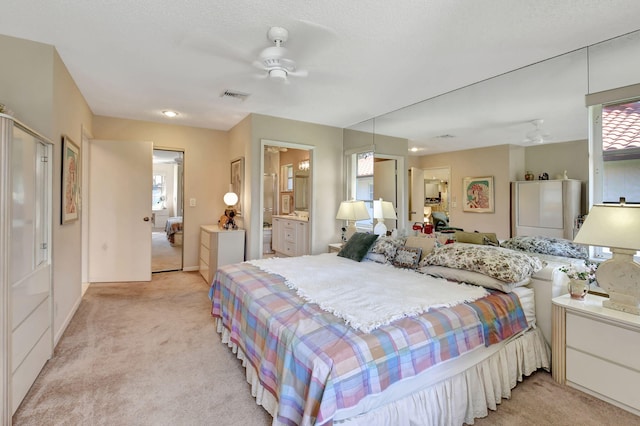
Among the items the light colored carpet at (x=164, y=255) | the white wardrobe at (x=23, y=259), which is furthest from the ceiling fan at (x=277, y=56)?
the light colored carpet at (x=164, y=255)

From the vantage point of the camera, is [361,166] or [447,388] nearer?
[447,388]

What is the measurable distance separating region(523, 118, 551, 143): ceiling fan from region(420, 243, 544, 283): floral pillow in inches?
40.0

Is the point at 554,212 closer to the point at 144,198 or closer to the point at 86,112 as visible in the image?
the point at 144,198

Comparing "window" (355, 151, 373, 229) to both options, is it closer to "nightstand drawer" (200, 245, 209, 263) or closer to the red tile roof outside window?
"nightstand drawer" (200, 245, 209, 263)

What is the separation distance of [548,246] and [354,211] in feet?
7.38

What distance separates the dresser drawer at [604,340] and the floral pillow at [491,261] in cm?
38

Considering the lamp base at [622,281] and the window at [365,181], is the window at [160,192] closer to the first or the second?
the window at [365,181]

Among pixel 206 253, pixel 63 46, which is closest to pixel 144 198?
pixel 206 253

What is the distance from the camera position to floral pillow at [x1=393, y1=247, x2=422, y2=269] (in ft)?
9.15

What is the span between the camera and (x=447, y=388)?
1.63 meters

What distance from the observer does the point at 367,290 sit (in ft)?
6.88

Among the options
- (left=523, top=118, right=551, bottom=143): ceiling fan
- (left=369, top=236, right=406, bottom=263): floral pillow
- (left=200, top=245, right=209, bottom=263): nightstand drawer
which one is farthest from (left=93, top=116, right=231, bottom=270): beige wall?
(left=523, top=118, right=551, bottom=143): ceiling fan

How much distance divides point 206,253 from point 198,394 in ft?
9.50

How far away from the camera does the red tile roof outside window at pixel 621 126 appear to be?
205 cm
